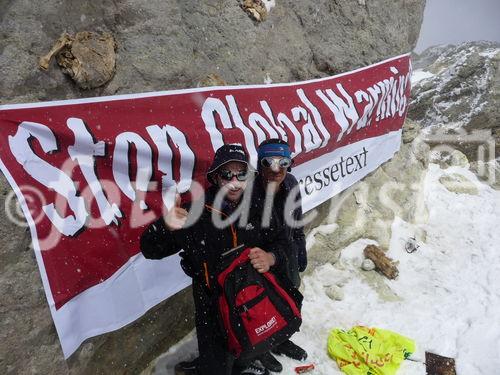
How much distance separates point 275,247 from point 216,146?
1446mm

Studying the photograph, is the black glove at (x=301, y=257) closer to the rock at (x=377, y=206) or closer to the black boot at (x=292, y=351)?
the black boot at (x=292, y=351)

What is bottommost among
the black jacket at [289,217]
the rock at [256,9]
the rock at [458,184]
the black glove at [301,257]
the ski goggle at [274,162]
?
the rock at [458,184]

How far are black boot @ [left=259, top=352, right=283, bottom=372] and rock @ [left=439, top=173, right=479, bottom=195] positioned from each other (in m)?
7.17

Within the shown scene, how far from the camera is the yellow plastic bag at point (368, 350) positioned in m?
4.32

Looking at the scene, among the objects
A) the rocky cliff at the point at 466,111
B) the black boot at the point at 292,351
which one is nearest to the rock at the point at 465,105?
the rocky cliff at the point at 466,111

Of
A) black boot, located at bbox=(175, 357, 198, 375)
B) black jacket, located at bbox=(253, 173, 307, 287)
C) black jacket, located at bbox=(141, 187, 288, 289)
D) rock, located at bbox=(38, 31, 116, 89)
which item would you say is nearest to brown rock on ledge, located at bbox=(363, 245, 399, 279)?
black jacket, located at bbox=(253, 173, 307, 287)

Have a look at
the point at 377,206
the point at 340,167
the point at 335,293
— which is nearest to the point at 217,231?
the point at 335,293

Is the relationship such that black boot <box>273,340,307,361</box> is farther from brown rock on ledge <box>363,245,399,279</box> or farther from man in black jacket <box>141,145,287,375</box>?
brown rock on ledge <box>363,245,399,279</box>

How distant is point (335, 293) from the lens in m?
5.71

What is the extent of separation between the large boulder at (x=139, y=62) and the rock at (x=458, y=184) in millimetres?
4548

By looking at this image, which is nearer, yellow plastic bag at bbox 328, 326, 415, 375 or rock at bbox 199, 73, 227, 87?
yellow plastic bag at bbox 328, 326, 415, 375

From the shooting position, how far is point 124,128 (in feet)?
11.2

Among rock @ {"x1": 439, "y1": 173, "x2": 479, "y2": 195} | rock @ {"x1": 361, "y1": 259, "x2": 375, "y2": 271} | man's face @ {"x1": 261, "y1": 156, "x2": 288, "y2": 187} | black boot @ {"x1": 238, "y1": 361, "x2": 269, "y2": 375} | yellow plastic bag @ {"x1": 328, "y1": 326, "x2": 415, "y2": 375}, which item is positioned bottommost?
rock @ {"x1": 439, "y1": 173, "x2": 479, "y2": 195}

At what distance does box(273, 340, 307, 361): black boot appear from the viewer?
4438 millimetres
